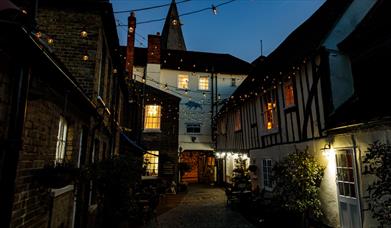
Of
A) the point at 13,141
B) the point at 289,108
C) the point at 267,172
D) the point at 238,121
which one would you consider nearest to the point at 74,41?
the point at 13,141

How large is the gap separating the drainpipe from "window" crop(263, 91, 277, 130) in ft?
24.8

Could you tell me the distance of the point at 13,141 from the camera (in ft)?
7.47

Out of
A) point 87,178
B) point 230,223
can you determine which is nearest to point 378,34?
point 230,223

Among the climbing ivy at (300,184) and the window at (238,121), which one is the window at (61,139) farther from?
the window at (238,121)

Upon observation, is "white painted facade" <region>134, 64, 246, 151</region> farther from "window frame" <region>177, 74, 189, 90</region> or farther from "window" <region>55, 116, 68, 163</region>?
"window" <region>55, 116, 68, 163</region>

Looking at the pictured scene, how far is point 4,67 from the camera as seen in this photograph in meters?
2.24

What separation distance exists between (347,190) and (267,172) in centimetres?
373

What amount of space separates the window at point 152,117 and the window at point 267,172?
768 cm

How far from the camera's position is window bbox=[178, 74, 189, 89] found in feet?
55.3

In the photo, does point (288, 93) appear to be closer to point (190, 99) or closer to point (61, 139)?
point (61, 139)

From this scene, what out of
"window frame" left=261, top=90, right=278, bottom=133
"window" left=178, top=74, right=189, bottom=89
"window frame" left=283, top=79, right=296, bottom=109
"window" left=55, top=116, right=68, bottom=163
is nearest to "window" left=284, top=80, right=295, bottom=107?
"window frame" left=283, top=79, right=296, bottom=109

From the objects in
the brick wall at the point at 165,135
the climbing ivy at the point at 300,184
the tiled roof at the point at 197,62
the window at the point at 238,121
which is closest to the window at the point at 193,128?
the brick wall at the point at 165,135

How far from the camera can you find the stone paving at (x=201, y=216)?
23.8ft

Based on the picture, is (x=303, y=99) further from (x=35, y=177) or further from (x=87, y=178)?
(x=35, y=177)
